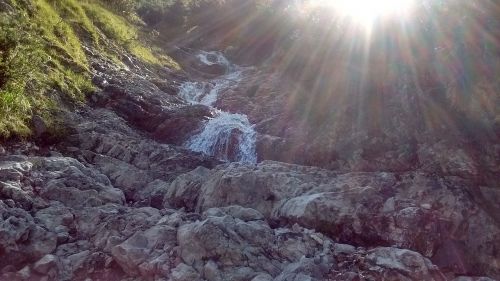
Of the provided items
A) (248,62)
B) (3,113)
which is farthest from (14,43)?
(248,62)

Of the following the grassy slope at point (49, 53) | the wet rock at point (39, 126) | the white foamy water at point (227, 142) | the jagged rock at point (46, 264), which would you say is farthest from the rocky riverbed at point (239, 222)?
the white foamy water at point (227, 142)

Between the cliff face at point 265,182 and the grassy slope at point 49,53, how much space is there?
22cm

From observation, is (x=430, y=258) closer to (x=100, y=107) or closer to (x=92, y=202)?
(x=92, y=202)

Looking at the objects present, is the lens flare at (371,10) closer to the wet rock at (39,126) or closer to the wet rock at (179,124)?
the wet rock at (179,124)

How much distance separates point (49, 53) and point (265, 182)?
14.1 metres

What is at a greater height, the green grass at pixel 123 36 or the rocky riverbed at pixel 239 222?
the green grass at pixel 123 36

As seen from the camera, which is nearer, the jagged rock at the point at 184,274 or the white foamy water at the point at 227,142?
the jagged rock at the point at 184,274

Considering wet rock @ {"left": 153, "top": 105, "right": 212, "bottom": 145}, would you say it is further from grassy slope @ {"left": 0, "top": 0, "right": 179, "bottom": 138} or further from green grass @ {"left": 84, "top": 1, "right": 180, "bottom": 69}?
green grass @ {"left": 84, "top": 1, "right": 180, "bottom": 69}

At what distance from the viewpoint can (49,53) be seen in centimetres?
2170

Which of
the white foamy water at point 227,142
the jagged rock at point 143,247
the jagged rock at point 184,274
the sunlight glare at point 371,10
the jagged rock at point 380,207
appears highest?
the sunlight glare at point 371,10

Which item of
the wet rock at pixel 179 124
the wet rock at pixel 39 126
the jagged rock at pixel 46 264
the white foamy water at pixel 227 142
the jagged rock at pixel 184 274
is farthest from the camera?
the wet rock at pixel 179 124

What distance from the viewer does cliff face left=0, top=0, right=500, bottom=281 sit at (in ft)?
33.1

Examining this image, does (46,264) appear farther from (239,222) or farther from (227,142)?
(227,142)

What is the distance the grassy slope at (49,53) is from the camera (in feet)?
50.6
